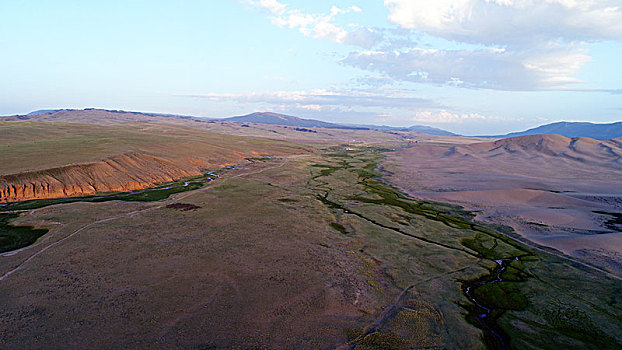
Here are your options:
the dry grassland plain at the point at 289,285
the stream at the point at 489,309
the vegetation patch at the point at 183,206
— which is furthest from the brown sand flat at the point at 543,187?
the vegetation patch at the point at 183,206

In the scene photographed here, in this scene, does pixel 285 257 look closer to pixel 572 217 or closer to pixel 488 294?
pixel 488 294

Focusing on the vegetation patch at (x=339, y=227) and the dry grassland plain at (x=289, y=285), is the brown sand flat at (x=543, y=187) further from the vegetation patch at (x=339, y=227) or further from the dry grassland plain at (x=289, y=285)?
the vegetation patch at (x=339, y=227)

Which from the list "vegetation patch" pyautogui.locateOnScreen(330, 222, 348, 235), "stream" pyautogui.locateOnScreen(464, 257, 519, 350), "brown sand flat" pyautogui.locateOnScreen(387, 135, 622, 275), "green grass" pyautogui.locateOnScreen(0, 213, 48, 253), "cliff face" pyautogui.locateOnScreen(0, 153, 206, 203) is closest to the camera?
"stream" pyautogui.locateOnScreen(464, 257, 519, 350)

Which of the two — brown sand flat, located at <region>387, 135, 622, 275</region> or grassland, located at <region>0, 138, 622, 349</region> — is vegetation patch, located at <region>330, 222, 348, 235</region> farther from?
brown sand flat, located at <region>387, 135, 622, 275</region>

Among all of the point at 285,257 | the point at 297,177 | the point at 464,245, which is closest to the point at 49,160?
the point at 297,177

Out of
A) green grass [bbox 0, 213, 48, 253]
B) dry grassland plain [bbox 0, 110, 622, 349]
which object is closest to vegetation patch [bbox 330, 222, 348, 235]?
dry grassland plain [bbox 0, 110, 622, 349]

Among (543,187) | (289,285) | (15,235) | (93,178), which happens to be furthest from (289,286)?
(543,187)

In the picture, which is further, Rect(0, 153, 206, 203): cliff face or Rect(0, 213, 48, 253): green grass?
Rect(0, 153, 206, 203): cliff face
